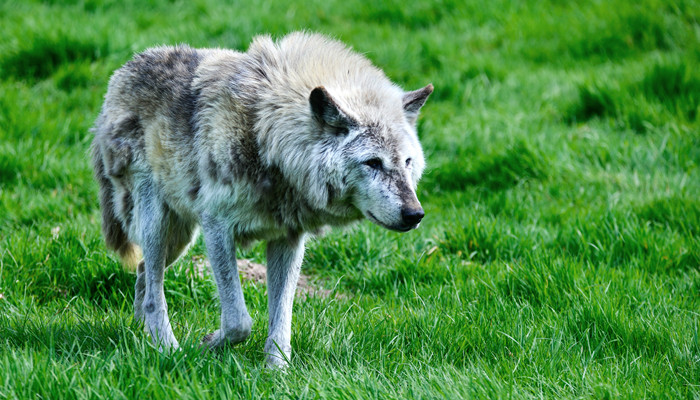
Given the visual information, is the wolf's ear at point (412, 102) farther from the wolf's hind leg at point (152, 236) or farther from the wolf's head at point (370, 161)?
the wolf's hind leg at point (152, 236)

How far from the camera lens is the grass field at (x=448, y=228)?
3.63 m

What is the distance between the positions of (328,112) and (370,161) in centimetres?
33

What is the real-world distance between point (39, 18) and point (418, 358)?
676cm

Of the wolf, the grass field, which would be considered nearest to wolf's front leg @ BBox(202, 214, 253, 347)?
the wolf

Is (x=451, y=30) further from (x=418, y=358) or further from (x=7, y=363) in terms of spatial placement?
(x=7, y=363)

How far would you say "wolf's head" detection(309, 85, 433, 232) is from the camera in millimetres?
3736

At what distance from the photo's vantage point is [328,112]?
12.4 ft

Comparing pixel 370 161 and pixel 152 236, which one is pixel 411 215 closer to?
pixel 370 161

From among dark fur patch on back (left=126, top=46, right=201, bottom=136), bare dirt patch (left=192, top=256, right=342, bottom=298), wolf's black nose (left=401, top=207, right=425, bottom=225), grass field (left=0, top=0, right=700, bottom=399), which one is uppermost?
dark fur patch on back (left=126, top=46, right=201, bottom=136)

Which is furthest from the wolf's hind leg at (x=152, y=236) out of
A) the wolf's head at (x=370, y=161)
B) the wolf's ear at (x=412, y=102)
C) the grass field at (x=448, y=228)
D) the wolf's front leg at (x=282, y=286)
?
the wolf's ear at (x=412, y=102)

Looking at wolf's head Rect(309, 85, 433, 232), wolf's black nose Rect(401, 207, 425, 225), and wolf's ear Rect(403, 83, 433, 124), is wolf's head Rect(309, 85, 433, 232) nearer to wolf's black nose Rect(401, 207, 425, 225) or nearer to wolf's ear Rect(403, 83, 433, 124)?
wolf's black nose Rect(401, 207, 425, 225)

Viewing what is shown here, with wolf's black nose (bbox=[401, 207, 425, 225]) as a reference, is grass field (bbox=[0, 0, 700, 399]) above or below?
below

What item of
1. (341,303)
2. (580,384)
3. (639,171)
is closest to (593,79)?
(639,171)

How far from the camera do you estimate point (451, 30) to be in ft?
32.1
